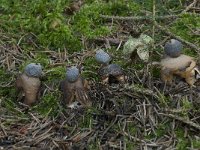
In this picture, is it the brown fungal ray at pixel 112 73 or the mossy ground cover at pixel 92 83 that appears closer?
the mossy ground cover at pixel 92 83

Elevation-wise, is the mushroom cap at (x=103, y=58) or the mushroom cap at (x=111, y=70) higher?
the mushroom cap at (x=103, y=58)

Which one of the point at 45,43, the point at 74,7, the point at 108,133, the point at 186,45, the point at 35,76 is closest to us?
the point at 108,133

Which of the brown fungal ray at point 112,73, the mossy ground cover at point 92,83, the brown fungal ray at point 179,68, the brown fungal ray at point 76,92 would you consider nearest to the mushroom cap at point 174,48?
the brown fungal ray at point 179,68

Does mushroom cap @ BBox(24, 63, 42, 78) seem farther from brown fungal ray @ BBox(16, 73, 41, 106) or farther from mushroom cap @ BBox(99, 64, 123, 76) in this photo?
mushroom cap @ BBox(99, 64, 123, 76)

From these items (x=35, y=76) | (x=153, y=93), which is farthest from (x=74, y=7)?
(x=153, y=93)

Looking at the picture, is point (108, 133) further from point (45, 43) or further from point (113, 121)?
point (45, 43)

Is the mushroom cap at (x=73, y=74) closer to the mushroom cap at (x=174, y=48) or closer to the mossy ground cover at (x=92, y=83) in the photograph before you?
the mossy ground cover at (x=92, y=83)

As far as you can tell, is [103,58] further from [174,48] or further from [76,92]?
[174,48]

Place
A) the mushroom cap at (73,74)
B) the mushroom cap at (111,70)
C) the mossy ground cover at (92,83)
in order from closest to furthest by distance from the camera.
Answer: the mossy ground cover at (92,83) < the mushroom cap at (73,74) < the mushroom cap at (111,70)
